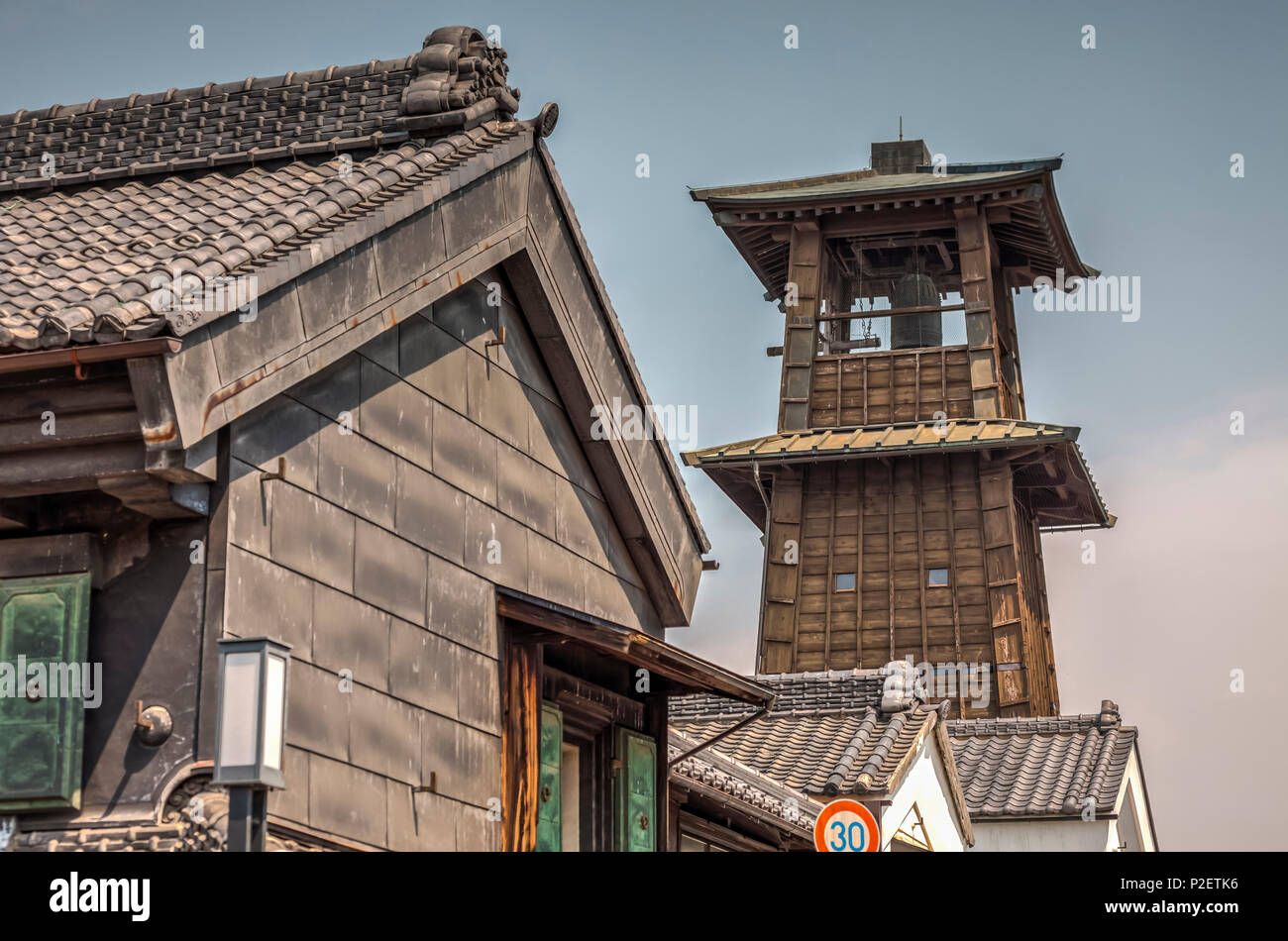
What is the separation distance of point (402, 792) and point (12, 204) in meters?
5.23

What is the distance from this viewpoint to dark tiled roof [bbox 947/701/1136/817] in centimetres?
3120

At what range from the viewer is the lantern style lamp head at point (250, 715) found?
25.3 ft

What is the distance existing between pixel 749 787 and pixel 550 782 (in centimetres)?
578

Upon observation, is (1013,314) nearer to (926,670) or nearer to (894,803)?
(926,670)

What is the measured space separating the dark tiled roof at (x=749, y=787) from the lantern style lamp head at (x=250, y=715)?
9.31m

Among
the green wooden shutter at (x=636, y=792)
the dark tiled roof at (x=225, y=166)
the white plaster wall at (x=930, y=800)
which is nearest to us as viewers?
the dark tiled roof at (x=225, y=166)

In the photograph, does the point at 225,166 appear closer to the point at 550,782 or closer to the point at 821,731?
the point at 550,782

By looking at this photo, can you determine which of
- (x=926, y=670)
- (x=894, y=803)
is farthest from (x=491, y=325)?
(x=926, y=670)

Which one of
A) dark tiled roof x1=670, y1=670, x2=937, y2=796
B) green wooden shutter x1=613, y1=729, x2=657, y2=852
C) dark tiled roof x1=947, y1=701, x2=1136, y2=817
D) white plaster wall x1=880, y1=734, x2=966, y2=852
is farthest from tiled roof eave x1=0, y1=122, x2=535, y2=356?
dark tiled roof x1=947, y1=701, x2=1136, y2=817

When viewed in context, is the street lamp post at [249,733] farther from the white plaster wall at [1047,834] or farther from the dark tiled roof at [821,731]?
the white plaster wall at [1047,834]

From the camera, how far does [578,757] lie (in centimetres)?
1470

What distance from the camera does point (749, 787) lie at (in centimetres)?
1897
